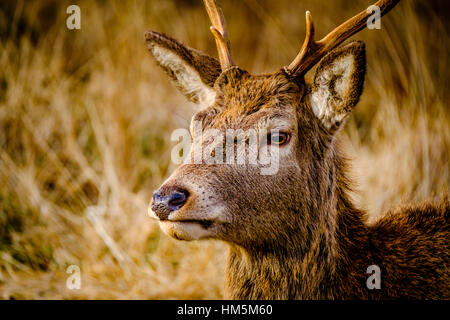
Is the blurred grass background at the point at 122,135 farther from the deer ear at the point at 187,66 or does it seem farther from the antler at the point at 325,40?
the deer ear at the point at 187,66

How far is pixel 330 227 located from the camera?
116 inches

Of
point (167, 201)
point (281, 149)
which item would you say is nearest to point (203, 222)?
point (167, 201)

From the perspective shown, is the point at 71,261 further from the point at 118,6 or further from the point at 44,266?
the point at 118,6

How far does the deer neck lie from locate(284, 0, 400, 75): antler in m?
0.62

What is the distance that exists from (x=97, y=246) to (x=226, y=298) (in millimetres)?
1884

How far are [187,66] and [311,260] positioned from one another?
4.66ft

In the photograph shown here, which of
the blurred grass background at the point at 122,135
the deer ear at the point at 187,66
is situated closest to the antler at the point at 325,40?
the deer ear at the point at 187,66

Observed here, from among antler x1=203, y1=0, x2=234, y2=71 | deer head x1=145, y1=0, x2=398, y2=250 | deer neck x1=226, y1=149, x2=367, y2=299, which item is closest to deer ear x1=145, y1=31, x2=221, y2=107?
antler x1=203, y1=0, x2=234, y2=71

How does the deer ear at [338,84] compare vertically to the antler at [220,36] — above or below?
below

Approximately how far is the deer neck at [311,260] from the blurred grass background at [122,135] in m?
0.43

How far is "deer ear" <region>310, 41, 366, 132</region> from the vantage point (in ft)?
9.06

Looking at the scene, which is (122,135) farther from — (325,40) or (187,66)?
(325,40)

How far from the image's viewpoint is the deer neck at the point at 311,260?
290 centimetres
